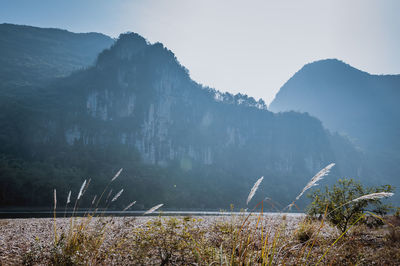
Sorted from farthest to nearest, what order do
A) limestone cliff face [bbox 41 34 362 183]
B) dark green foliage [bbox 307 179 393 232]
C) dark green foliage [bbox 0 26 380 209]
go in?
limestone cliff face [bbox 41 34 362 183] < dark green foliage [bbox 0 26 380 209] < dark green foliage [bbox 307 179 393 232]

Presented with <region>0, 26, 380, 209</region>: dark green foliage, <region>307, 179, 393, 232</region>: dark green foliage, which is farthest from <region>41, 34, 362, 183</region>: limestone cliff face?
<region>307, 179, 393, 232</region>: dark green foliage

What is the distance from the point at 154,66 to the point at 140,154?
67201 mm

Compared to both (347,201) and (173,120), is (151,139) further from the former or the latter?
(347,201)

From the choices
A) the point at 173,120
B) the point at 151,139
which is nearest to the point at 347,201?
the point at 151,139

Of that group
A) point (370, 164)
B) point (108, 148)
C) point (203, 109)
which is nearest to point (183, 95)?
point (203, 109)

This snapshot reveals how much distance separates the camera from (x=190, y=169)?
5089 inches

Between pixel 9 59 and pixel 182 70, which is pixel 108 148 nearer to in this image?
pixel 182 70

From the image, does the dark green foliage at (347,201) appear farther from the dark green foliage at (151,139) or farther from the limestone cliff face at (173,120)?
the limestone cliff face at (173,120)

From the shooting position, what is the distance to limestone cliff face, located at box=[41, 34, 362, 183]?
12194 centimetres

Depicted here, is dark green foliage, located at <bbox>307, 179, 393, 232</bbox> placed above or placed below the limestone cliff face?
below

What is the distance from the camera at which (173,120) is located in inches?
5689

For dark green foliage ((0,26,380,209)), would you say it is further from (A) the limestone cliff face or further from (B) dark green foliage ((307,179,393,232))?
(B) dark green foliage ((307,179,393,232))

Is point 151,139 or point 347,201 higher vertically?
point 151,139

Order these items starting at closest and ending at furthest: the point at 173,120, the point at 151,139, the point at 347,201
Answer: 1. the point at 347,201
2. the point at 151,139
3. the point at 173,120
